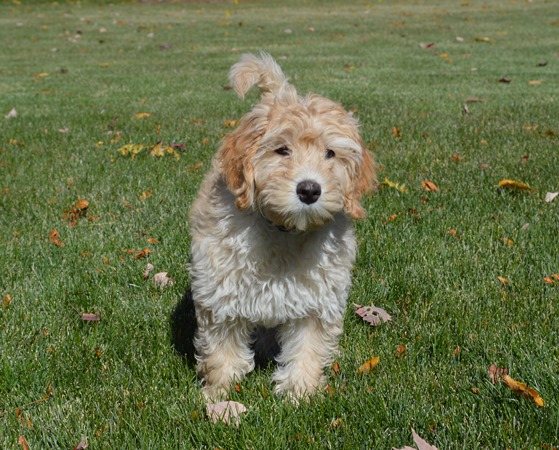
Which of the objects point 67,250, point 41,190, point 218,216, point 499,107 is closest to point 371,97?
point 499,107

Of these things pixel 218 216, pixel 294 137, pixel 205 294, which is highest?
pixel 294 137

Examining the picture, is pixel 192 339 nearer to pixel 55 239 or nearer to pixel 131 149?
pixel 55 239

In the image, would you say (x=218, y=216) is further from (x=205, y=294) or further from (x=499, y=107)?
(x=499, y=107)

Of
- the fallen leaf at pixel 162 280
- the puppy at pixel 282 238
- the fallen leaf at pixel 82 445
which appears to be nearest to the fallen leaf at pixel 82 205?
the fallen leaf at pixel 162 280

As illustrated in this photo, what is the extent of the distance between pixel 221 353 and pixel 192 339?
0.60m

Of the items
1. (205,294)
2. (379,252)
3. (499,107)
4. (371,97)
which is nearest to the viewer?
(205,294)

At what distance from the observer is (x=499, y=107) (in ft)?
33.7

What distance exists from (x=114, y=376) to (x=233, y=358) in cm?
64

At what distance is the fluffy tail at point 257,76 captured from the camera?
371 cm

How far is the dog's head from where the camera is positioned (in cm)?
302

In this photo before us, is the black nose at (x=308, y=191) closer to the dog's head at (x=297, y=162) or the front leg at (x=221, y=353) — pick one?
the dog's head at (x=297, y=162)

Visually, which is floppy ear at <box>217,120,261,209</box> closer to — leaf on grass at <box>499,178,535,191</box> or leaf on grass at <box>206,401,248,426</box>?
leaf on grass at <box>206,401,248,426</box>

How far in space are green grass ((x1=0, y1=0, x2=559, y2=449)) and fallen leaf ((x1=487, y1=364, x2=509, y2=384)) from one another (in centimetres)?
4

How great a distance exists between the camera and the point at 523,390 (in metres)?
3.16
